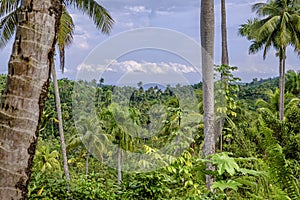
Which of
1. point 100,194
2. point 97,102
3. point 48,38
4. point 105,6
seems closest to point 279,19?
point 105,6

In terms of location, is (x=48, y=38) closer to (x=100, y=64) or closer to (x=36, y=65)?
→ (x=36, y=65)

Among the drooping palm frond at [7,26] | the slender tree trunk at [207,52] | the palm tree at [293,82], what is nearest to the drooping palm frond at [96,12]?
the drooping palm frond at [7,26]

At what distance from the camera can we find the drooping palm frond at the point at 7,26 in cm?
984

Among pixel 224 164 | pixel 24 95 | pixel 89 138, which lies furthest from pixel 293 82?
pixel 24 95

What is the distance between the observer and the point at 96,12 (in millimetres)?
10031

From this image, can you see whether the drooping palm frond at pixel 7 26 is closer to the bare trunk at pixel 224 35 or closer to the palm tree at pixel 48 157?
the bare trunk at pixel 224 35

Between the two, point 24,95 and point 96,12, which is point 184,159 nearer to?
point 24,95

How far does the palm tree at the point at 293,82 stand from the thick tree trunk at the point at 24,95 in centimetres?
2570

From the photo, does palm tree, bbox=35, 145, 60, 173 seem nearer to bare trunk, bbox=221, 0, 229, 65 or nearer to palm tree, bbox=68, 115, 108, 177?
palm tree, bbox=68, 115, 108, 177

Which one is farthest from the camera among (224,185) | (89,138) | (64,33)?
(89,138)

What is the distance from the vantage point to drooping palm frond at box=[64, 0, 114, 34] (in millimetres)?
9992

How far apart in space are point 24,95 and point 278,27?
18515mm

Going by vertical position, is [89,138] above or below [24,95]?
below

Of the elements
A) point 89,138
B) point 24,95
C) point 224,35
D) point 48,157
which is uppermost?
point 224,35
